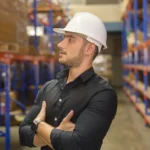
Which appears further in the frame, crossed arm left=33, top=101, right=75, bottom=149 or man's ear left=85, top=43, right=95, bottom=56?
man's ear left=85, top=43, right=95, bottom=56

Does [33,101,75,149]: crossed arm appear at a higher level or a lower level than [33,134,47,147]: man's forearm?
higher

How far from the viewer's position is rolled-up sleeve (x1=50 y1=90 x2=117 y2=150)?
6.22ft

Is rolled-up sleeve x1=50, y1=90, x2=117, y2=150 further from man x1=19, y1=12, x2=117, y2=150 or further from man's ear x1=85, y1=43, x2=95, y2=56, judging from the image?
man's ear x1=85, y1=43, x2=95, y2=56

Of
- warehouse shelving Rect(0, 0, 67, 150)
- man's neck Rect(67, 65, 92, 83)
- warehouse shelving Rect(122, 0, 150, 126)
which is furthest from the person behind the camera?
warehouse shelving Rect(122, 0, 150, 126)

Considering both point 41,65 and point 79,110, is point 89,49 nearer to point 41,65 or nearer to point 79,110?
point 79,110

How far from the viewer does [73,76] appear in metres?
2.22

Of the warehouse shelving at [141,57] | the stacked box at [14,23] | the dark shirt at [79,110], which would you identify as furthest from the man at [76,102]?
the warehouse shelving at [141,57]

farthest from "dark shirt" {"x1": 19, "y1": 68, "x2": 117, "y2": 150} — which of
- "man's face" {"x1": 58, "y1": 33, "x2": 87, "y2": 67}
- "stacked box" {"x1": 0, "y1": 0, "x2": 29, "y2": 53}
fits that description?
"stacked box" {"x1": 0, "y1": 0, "x2": 29, "y2": 53}

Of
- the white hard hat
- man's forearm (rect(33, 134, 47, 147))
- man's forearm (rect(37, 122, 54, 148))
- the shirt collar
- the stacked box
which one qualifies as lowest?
man's forearm (rect(33, 134, 47, 147))

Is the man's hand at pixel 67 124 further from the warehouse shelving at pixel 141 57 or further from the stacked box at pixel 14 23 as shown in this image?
the warehouse shelving at pixel 141 57

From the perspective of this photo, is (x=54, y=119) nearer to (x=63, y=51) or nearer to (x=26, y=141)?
(x=26, y=141)

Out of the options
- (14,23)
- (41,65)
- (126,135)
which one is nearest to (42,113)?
(14,23)

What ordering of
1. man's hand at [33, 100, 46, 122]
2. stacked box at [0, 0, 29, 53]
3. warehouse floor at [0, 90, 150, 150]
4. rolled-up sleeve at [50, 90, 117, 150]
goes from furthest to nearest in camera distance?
warehouse floor at [0, 90, 150, 150] → stacked box at [0, 0, 29, 53] → man's hand at [33, 100, 46, 122] → rolled-up sleeve at [50, 90, 117, 150]

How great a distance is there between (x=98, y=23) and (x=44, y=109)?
2.57ft
